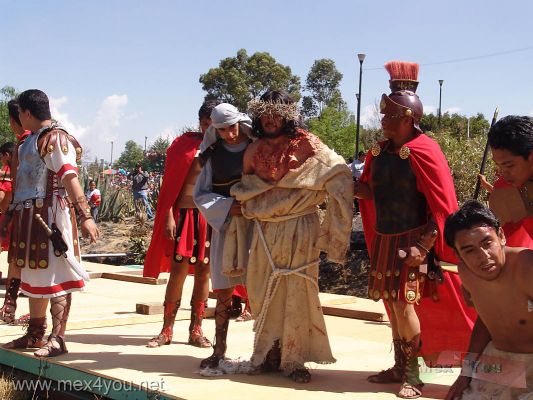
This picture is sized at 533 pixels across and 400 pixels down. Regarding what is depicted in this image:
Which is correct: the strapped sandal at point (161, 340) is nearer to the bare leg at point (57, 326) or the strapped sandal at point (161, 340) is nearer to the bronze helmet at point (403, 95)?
the bare leg at point (57, 326)

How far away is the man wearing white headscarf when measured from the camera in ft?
16.2

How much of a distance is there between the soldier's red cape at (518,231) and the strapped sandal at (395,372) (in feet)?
2.89

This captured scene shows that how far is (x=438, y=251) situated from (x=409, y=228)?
0.21 meters

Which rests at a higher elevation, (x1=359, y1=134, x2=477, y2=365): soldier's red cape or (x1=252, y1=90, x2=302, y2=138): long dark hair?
(x1=252, y1=90, x2=302, y2=138): long dark hair

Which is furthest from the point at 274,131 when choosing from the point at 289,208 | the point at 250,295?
the point at 250,295

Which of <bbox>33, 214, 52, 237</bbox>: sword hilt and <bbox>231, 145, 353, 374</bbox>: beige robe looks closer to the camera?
<bbox>231, 145, 353, 374</bbox>: beige robe

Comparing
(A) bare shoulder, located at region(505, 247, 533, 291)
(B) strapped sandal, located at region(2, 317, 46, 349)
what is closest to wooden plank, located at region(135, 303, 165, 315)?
(B) strapped sandal, located at region(2, 317, 46, 349)

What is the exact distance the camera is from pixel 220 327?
4961 mm

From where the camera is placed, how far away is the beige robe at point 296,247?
4570 millimetres

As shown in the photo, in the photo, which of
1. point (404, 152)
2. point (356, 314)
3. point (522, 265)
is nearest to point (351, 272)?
point (356, 314)

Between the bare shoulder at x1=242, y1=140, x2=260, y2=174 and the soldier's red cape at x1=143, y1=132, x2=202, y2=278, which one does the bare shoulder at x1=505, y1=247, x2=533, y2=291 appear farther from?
the soldier's red cape at x1=143, y1=132, x2=202, y2=278

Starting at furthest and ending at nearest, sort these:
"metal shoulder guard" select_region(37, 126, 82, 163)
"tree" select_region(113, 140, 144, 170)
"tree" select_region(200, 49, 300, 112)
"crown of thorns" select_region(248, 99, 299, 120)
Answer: "tree" select_region(113, 140, 144, 170), "tree" select_region(200, 49, 300, 112), "metal shoulder guard" select_region(37, 126, 82, 163), "crown of thorns" select_region(248, 99, 299, 120)

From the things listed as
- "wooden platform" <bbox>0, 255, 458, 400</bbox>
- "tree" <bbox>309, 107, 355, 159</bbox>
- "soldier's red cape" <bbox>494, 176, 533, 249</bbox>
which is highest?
"tree" <bbox>309, 107, 355, 159</bbox>

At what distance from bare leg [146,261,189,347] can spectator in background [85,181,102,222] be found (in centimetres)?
1187
